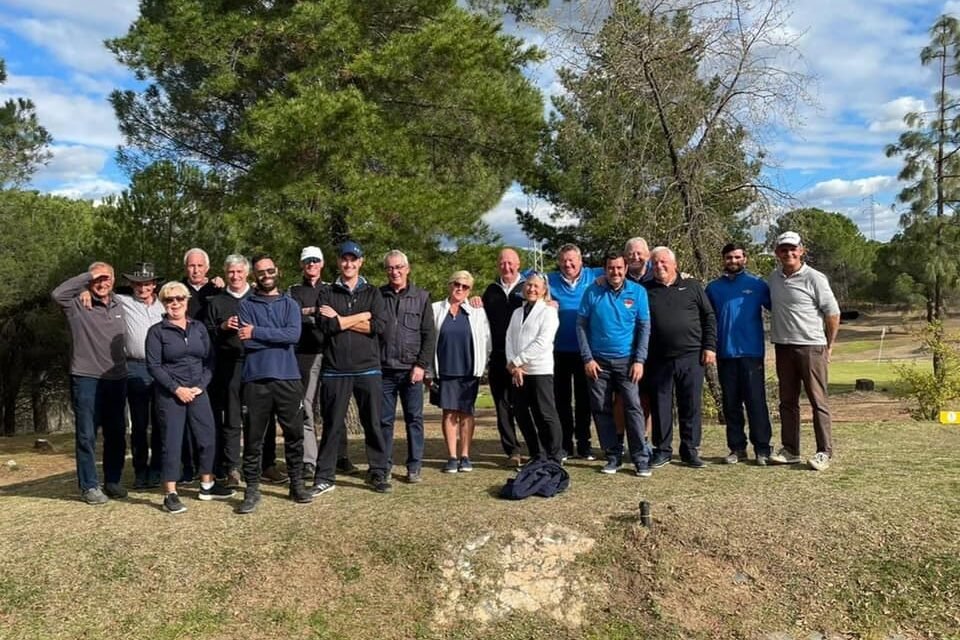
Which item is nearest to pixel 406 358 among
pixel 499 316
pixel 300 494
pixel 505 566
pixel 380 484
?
pixel 499 316

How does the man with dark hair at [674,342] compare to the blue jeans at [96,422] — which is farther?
the man with dark hair at [674,342]

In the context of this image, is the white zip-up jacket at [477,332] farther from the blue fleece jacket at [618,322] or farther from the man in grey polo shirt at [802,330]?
the man in grey polo shirt at [802,330]

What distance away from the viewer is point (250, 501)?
5594mm

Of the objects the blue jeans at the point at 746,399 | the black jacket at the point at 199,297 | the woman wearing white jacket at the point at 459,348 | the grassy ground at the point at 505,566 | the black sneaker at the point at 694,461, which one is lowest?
the grassy ground at the point at 505,566

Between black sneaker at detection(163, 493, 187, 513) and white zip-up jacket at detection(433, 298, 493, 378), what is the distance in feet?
7.55

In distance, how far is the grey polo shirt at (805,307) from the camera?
6047 mm

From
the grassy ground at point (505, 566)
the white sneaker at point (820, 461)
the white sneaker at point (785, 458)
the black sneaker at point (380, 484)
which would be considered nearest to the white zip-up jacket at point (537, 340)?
the grassy ground at point (505, 566)

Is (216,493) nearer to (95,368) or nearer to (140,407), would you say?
(140,407)

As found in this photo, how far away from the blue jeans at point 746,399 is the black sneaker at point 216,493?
439 centimetres

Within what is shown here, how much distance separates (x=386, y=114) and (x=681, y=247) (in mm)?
4653

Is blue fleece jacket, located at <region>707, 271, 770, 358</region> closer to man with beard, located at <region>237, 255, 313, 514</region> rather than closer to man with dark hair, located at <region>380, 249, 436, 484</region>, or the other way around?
man with dark hair, located at <region>380, 249, 436, 484</region>

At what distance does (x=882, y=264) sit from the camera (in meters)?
44.4

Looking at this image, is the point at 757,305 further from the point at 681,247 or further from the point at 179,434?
the point at 179,434

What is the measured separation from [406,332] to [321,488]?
1.47m
